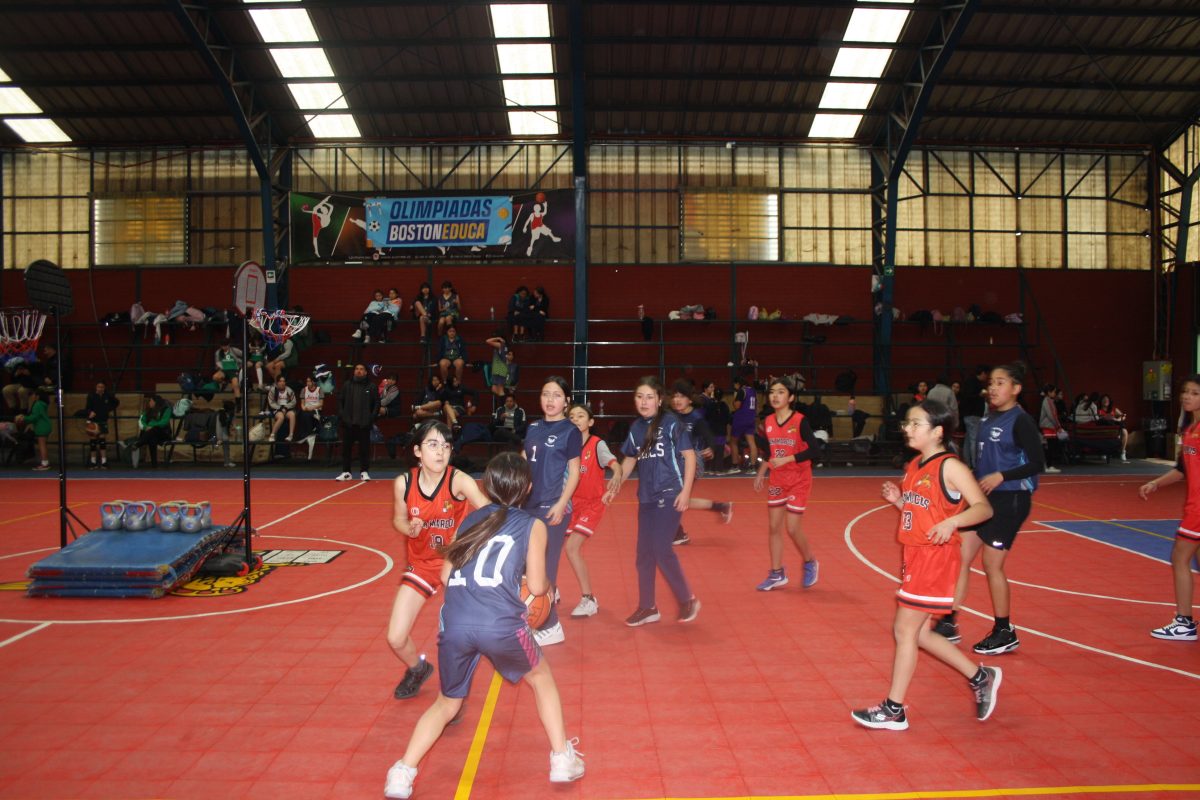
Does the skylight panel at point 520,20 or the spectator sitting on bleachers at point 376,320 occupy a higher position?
the skylight panel at point 520,20

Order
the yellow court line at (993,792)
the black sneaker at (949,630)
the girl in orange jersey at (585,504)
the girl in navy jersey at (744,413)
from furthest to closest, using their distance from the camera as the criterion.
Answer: the girl in navy jersey at (744,413) → the girl in orange jersey at (585,504) → the black sneaker at (949,630) → the yellow court line at (993,792)

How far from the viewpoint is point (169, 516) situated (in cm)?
857

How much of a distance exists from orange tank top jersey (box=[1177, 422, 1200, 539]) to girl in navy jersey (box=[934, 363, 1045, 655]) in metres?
1.28

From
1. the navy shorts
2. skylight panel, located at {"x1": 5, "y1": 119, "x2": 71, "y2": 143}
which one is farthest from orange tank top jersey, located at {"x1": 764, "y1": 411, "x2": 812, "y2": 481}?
skylight panel, located at {"x1": 5, "y1": 119, "x2": 71, "y2": 143}

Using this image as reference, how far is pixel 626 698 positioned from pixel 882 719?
1626 mm

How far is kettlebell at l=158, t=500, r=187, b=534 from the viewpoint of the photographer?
8.57 meters

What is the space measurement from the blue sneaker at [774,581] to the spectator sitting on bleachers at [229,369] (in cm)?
1553

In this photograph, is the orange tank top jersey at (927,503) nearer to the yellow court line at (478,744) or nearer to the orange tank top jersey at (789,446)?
the yellow court line at (478,744)

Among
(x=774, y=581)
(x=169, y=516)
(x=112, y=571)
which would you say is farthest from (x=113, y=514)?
(x=774, y=581)

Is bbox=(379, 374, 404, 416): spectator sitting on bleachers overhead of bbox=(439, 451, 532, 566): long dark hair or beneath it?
overhead

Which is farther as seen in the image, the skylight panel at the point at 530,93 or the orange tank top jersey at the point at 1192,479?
the skylight panel at the point at 530,93

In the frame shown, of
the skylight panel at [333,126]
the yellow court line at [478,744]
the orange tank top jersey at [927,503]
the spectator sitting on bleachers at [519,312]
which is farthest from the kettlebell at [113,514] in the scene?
the skylight panel at [333,126]

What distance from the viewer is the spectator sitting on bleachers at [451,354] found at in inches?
774

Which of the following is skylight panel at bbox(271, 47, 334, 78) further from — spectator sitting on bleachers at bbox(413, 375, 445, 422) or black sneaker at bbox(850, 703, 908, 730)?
black sneaker at bbox(850, 703, 908, 730)
